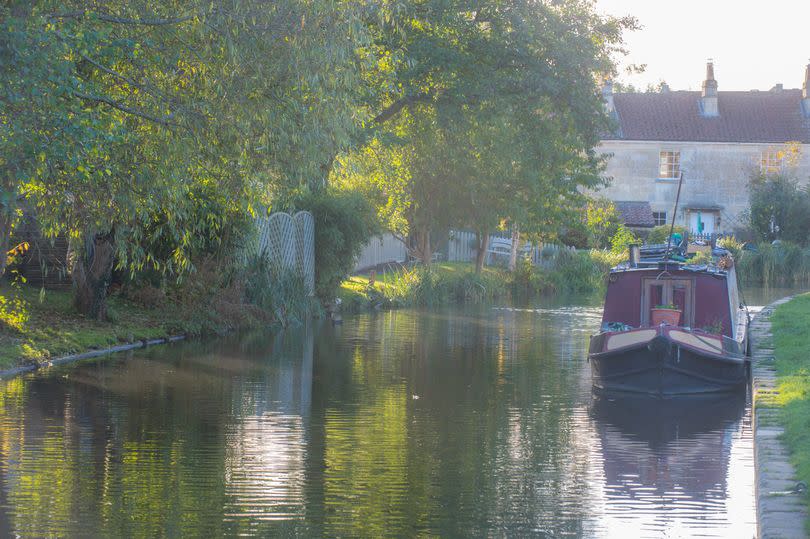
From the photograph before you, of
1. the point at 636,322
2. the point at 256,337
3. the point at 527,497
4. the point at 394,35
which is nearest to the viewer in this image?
the point at 527,497

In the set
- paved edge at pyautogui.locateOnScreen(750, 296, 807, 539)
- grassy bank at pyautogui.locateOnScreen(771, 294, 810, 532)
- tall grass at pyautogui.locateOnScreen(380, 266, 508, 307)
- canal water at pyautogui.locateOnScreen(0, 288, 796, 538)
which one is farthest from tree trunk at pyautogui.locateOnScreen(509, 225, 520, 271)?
paved edge at pyautogui.locateOnScreen(750, 296, 807, 539)

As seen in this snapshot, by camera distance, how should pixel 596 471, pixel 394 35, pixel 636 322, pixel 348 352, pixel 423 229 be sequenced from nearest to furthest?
pixel 596 471 → pixel 636 322 → pixel 348 352 → pixel 394 35 → pixel 423 229

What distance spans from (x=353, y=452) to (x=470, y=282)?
90.8 ft

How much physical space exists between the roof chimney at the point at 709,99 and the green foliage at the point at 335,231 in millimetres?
36409

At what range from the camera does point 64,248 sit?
84.0ft

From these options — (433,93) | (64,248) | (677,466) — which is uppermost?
(433,93)

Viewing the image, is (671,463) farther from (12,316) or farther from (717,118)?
(717,118)

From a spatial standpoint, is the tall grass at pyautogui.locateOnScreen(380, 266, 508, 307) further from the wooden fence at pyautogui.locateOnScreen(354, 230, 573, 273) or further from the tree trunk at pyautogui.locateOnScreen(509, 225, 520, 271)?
the wooden fence at pyautogui.locateOnScreen(354, 230, 573, 273)

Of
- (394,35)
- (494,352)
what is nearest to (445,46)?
(394,35)

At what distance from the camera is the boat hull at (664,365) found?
59.0ft

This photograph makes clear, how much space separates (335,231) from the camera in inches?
1230

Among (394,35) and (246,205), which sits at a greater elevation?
(394,35)

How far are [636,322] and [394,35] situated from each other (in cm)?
1064

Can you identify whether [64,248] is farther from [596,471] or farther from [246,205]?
[596,471]
